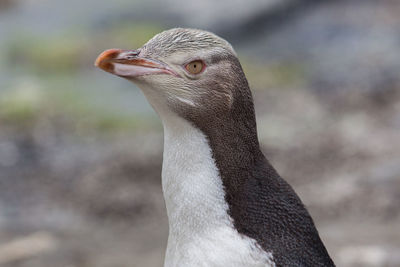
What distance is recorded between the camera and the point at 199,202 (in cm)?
354

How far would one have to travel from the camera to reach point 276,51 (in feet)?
39.4

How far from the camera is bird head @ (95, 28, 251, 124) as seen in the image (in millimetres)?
3414

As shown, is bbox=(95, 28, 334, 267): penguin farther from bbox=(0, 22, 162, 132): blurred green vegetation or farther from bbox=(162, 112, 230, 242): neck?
bbox=(0, 22, 162, 132): blurred green vegetation

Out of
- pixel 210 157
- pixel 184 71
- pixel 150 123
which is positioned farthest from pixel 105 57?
pixel 150 123

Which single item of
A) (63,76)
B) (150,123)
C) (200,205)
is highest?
(63,76)

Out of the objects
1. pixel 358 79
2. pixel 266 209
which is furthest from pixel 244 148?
pixel 358 79

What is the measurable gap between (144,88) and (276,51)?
344 inches

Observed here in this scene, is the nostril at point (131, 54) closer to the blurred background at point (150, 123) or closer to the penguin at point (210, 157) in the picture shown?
the penguin at point (210, 157)

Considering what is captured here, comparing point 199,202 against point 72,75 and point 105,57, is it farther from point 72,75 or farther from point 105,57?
point 72,75

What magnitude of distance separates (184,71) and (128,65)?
247 millimetres

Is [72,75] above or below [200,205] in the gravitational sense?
above

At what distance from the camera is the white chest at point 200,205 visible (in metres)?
3.48

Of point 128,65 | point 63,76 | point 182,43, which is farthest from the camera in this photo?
point 63,76

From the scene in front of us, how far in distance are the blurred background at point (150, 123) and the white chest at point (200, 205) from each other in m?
2.57
